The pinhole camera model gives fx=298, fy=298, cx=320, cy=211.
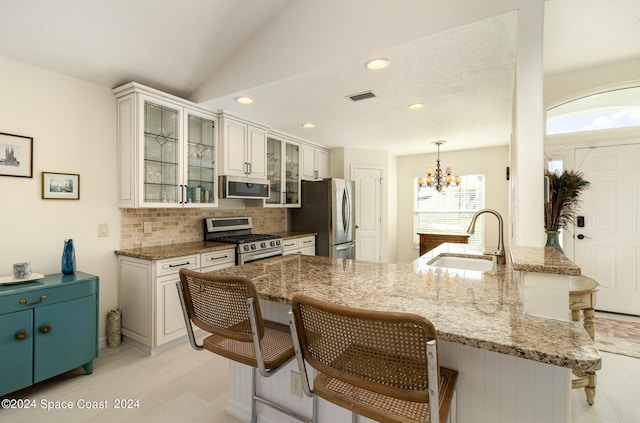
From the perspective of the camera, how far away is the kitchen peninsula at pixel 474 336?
0.89m

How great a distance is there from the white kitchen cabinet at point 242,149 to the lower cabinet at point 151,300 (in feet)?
3.66

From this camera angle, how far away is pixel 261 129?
3.81m

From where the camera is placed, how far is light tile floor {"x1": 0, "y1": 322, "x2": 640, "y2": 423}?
1.87 metres

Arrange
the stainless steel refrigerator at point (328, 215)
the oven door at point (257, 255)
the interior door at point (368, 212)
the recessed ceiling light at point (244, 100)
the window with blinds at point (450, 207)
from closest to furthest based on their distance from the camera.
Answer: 1. the recessed ceiling light at point (244, 100)
2. the oven door at point (257, 255)
3. the stainless steel refrigerator at point (328, 215)
4. the interior door at point (368, 212)
5. the window with blinds at point (450, 207)

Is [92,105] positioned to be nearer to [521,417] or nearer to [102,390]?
[102,390]

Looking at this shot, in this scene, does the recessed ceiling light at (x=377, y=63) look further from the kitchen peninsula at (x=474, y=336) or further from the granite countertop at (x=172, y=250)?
the granite countertop at (x=172, y=250)

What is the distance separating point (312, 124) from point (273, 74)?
1.32 metres

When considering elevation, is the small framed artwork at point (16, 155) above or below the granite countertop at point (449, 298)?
above

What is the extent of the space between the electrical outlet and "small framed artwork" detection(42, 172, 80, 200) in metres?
Result: 2.44

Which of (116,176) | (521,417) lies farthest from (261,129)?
(521,417)

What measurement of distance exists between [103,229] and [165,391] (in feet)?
5.15

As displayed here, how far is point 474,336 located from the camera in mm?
906

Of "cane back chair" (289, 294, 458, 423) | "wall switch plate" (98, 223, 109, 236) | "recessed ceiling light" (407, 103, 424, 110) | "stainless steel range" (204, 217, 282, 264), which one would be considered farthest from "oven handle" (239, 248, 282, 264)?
"cane back chair" (289, 294, 458, 423)

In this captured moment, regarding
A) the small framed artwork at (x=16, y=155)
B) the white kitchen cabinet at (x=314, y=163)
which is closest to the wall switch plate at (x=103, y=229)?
the small framed artwork at (x=16, y=155)
